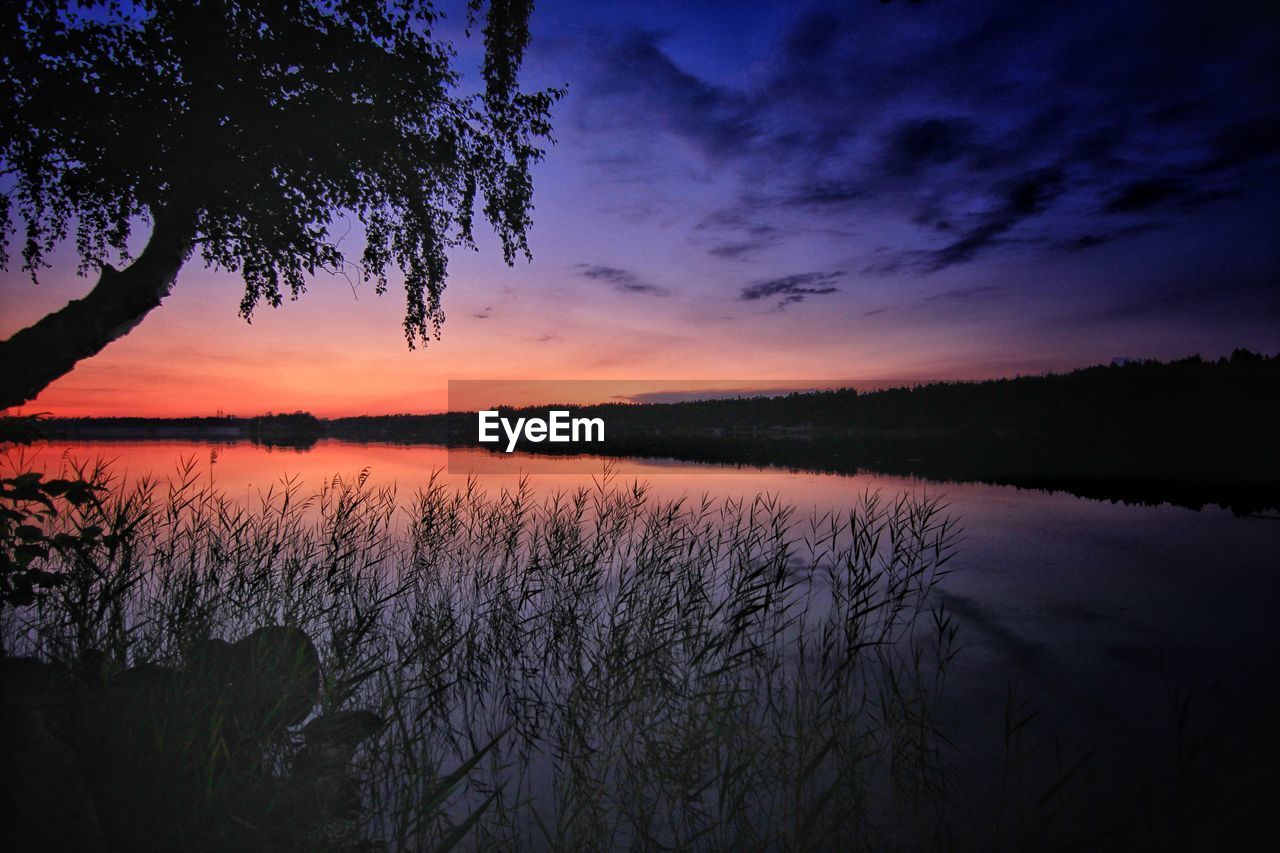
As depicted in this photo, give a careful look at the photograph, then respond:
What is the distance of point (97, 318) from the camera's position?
6.34 meters

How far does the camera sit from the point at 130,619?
27.7ft

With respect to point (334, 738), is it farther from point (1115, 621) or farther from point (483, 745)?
point (1115, 621)

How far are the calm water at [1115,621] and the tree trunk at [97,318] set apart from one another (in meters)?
2.94

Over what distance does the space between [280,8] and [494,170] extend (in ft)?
9.94

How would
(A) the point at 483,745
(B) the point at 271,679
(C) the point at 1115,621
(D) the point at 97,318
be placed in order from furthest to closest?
1. (C) the point at 1115,621
2. (D) the point at 97,318
3. (A) the point at 483,745
4. (B) the point at 271,679

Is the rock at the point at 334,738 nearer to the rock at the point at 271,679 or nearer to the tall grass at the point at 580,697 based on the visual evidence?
the tall grass at the point at 580,697

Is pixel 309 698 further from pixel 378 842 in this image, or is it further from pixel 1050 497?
pixel 1050 497

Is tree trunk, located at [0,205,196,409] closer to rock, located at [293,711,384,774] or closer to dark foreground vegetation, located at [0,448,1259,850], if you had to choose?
dark foreground vegetation, located at [0,448,1259,850]

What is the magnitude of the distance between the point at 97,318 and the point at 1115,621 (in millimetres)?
15856

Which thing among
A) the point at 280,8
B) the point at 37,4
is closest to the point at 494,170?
the point at 280,8

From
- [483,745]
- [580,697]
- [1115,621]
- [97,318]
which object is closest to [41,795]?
[483,745]

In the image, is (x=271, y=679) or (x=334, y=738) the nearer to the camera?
(x=334, y=738)

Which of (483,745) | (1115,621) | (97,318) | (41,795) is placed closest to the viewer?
(41,795)

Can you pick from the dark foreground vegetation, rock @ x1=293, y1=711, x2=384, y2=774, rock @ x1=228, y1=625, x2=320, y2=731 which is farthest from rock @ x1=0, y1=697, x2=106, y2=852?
rock @ x1=293, y1=711, x2=384, y2=774
